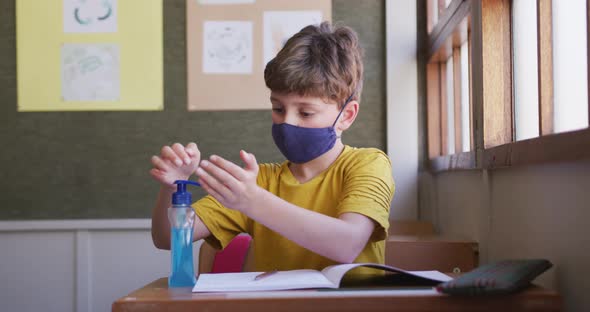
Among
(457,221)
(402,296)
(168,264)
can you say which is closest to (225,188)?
→ (402,296)

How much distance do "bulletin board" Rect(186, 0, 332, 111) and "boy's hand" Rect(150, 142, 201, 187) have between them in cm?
150

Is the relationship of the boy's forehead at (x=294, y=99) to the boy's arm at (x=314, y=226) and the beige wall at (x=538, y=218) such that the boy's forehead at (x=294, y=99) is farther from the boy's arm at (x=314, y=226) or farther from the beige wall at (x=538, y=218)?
the beige wall at (x=538, y=218)

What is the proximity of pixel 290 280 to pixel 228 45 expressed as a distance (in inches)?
72.6

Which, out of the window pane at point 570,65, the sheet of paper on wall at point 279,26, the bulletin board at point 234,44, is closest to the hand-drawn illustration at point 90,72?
the bulletin board at point 234,44

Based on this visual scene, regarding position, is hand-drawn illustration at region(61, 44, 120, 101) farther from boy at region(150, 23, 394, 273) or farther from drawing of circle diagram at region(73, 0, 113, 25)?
boy at region(150, 23, 394, 273)

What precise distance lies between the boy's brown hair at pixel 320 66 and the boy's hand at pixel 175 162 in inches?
10.3

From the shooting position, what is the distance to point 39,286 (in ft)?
9.21

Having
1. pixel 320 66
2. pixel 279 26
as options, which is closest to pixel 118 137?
pixel 279 26

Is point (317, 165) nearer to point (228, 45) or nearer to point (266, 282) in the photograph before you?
point (266, 282)

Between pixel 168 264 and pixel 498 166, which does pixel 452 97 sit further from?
pixel 168 264

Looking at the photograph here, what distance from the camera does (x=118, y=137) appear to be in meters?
2.80

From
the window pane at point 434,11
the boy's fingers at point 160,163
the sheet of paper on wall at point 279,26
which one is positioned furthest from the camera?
the sheet of paper on wall at point 279,26

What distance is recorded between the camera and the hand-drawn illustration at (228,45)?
2791 mm

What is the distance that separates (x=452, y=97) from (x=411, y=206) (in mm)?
507
